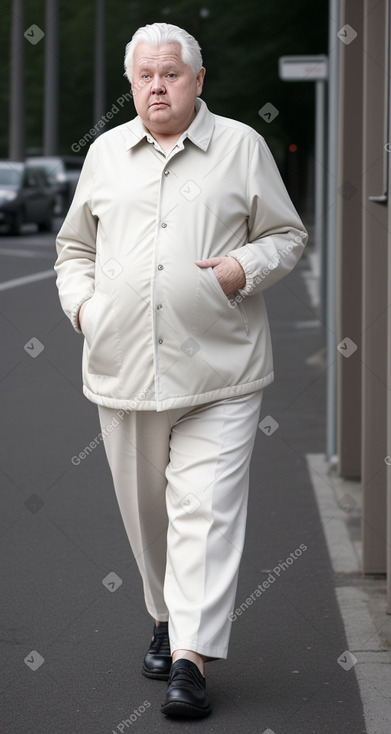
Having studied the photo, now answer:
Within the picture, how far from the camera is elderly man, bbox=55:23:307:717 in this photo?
4.14 metres

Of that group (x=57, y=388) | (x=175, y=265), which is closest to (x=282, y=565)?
(x=175, y=265)

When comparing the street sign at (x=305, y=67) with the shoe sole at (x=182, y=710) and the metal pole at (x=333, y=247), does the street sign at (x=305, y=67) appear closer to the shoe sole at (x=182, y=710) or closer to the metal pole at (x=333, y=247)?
the metal pole at (x=333, y=247)

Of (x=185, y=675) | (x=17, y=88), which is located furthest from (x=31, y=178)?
(x=185, y=675)

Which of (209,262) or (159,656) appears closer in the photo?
(209,262)

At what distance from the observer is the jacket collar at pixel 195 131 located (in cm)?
420

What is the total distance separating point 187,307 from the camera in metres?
4.15

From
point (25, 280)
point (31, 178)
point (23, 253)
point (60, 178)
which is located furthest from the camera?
point (60, 178)

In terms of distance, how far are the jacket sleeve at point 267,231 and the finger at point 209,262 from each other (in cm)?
6

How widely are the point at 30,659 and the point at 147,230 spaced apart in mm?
1540

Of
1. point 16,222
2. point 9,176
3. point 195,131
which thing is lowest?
point 16,222

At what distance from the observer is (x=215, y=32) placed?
40.6m

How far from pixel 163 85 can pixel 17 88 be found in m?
35.9

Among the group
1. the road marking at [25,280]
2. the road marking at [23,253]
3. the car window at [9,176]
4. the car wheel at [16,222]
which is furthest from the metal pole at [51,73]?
the road marking at [25,280]

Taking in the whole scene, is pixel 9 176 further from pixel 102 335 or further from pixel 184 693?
pixel 184 693
